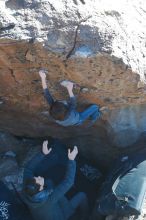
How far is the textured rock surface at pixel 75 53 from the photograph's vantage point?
18.1 ft

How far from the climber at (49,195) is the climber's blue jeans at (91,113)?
16.0 inches

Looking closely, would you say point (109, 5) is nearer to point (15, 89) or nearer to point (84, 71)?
point (84, 71)

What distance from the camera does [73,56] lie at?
5.55 m

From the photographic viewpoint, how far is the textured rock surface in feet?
18.1

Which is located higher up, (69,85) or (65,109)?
(69,85)

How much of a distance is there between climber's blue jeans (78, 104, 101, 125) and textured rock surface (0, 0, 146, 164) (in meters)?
0.08

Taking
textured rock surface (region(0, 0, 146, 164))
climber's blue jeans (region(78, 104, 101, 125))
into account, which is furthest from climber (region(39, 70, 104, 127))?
textured rock surface (region(0, 0, 146, 164))

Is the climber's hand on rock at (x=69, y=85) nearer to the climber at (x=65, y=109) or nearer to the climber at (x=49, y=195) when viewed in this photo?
the climber at (x=65, y=109)

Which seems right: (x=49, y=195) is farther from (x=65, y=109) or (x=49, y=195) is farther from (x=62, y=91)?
(x=62, y=91)

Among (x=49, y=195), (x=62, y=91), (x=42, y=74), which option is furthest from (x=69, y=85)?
(x=49, y=195)

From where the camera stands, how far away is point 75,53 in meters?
5.55

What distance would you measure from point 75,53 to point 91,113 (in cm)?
103

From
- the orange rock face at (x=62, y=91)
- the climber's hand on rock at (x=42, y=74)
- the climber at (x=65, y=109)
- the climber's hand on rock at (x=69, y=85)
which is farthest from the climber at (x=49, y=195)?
the climber's hand on rock at (x=42, y=74)

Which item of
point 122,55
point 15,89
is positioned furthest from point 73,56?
point 15,89
